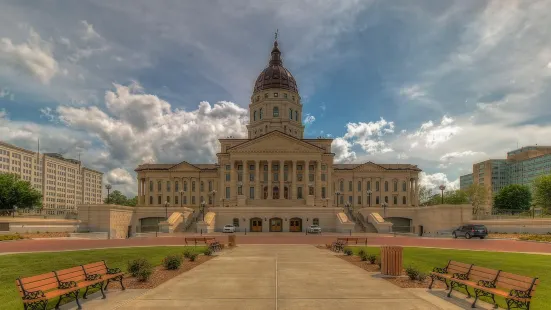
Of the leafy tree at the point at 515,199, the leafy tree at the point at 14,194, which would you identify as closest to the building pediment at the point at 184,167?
the leafy tree at the point at 14,194

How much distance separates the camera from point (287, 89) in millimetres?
108938

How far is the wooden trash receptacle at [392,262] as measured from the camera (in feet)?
57.3

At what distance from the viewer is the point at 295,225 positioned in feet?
243

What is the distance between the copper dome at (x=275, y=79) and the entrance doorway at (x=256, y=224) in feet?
152

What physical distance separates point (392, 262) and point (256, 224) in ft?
190

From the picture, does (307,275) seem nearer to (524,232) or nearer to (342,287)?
(342,287)

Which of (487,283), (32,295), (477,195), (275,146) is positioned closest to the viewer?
(32,295)

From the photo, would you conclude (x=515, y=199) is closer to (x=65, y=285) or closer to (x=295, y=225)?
(x=295, y=225)

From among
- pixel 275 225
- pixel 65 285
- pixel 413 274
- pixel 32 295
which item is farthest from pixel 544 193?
pixel 32 295

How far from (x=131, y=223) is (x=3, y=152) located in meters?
104

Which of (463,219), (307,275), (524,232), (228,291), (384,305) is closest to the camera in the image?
(384,305)

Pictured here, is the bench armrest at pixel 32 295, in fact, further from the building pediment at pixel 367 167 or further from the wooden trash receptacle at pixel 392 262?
the building pediment at pixel 367 167

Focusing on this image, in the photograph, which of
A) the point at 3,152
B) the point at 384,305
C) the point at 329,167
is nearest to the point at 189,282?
the point at 384,305

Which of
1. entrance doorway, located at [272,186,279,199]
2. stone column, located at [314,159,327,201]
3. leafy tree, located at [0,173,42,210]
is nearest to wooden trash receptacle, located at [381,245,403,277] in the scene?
stone column, located at [314,159,327,201]
